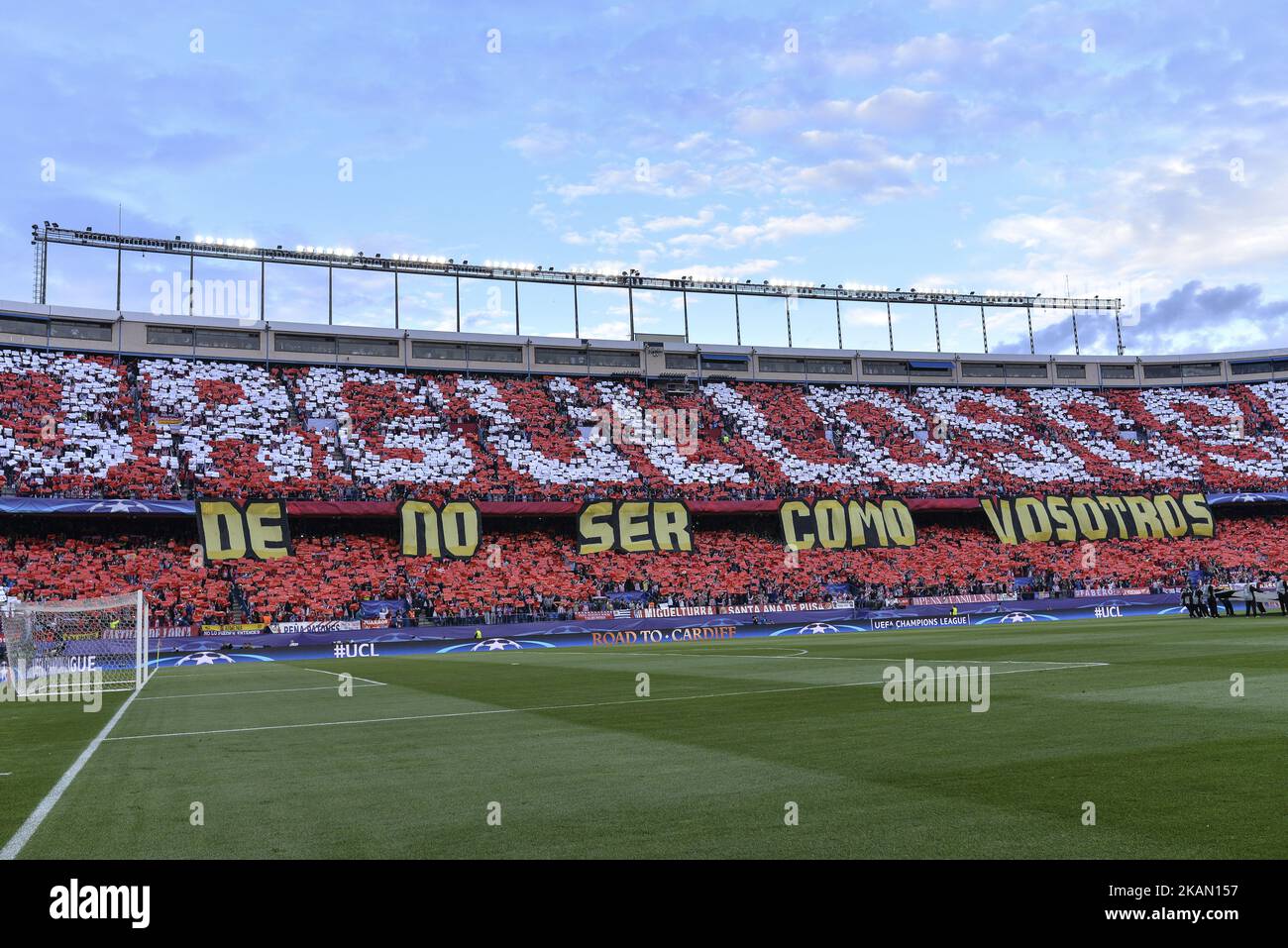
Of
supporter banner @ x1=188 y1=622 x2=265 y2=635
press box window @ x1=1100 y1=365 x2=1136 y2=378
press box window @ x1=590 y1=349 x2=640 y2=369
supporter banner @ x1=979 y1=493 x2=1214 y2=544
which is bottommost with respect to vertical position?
supporter banner @ x1=188 y1=622 x2=265 y2=635

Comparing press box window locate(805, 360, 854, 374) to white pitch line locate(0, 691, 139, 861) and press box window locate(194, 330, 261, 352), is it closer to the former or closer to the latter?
→ press box window locate(194, 330, 261, 352)

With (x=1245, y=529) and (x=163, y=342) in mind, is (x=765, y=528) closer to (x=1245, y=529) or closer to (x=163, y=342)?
(x=1245, y=529)

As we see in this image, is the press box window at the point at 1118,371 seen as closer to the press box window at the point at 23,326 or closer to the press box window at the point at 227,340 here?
the press box window at the point at 227,340

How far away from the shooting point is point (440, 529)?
49.0m

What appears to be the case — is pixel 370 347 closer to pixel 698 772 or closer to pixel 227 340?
pixel 227 340

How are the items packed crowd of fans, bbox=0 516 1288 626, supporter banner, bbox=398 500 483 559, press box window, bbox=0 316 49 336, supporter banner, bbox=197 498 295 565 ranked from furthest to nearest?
press box window, bbox=0 316 49 336 → supporter banner, bbox=398 500 483 559 → supporter banner, bbox=197 498 295 565 → packed crowd of fans, bbox=0 516 1288 626

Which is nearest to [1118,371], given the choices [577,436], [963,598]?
[963,598]

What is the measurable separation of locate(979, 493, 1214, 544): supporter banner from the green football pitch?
1662 inches

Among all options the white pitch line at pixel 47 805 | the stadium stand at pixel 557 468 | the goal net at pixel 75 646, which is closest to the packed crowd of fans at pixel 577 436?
the stadium stand at pixel 557 468

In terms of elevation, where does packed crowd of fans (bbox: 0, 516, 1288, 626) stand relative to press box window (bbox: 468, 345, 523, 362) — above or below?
below

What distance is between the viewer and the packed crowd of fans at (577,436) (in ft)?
159
